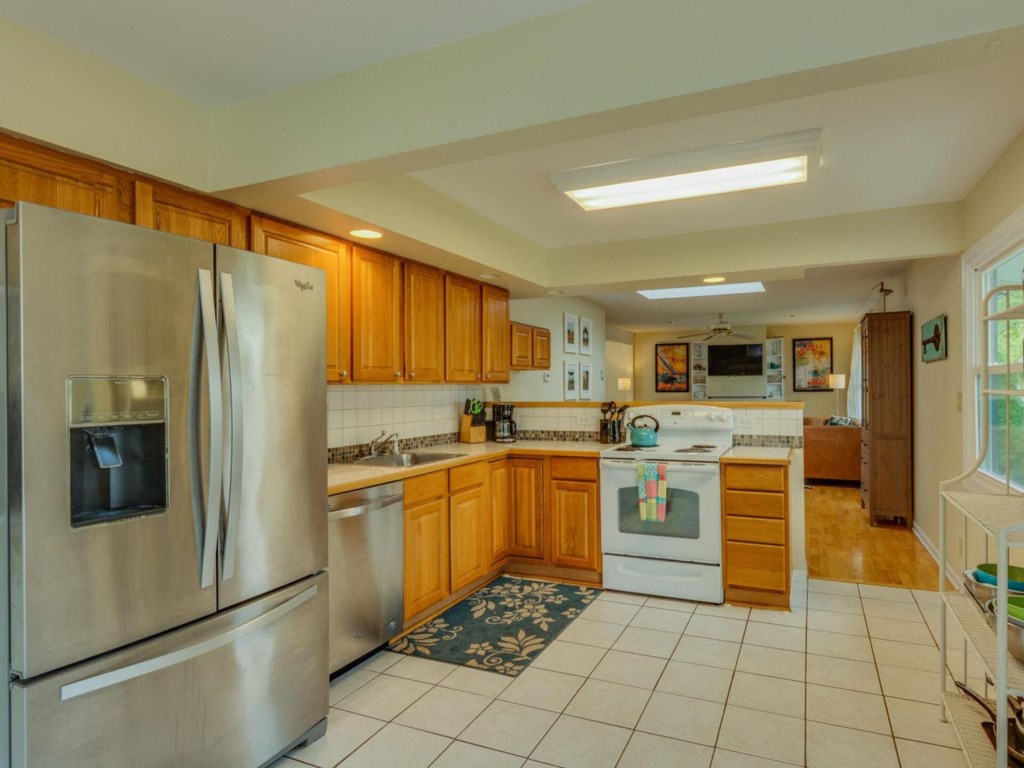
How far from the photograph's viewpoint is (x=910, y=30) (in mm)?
1399

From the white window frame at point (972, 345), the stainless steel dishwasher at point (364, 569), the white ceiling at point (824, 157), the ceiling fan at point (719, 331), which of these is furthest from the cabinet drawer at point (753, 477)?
the ceiling fan at point (719, 331)

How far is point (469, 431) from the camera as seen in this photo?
4.52 metres

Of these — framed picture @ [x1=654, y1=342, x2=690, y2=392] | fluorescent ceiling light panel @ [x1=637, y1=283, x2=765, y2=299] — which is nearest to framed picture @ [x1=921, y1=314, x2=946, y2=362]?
fluorescent ceiling light panel @ [x1=637, y1=283, x2=765, y2=299]

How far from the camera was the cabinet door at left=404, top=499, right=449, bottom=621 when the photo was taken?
10.2ft

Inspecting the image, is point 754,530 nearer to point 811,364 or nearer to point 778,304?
point 778,304

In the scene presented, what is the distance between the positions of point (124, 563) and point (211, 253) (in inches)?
35.6

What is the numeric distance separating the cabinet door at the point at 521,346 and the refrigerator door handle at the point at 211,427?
314 centimetres

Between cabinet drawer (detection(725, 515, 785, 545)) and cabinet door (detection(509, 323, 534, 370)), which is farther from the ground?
cabinet door (detection(509, 323, 534, 370))

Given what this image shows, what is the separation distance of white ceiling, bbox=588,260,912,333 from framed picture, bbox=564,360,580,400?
3.10 feet

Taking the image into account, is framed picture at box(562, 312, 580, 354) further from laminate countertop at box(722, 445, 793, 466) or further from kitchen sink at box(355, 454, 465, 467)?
kitchen sink at box(355, 454, 465, 467)

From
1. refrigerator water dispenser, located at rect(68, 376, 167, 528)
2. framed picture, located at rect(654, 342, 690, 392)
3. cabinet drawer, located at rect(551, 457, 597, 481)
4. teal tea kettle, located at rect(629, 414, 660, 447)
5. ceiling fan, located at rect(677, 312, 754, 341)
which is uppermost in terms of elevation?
ceiling fan, located at rect(677, 312, 754, 341)

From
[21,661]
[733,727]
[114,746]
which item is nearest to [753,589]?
[733,727]

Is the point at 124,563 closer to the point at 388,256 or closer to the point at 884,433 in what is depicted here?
the point at 388,256

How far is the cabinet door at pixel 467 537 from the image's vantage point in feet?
11.5
